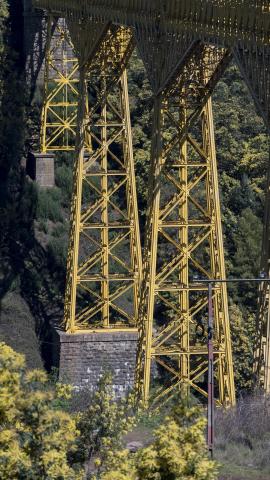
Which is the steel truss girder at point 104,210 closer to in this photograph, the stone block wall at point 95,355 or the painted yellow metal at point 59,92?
the stone block wall at point 95,355

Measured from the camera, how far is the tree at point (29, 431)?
17312mm

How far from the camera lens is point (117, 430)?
1950 centimetres

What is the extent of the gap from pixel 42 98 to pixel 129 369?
1026 centimetres

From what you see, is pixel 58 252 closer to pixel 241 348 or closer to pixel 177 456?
pixel 241 348

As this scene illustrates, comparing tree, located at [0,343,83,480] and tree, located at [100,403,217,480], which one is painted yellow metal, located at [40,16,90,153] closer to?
tree, located at [0,343,83,480]

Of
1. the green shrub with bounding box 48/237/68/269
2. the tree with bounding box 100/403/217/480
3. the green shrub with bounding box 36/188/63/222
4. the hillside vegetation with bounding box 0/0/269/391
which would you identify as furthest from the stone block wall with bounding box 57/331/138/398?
the tree with bounding box 100/403/217/480

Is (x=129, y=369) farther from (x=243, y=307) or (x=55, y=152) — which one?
(x=55, y=152)

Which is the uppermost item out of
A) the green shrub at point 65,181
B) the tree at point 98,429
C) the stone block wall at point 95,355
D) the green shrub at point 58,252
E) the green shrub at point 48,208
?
the green shrub at point 65,181

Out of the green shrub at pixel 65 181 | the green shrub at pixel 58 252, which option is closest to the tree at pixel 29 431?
the green shrub at pixel 58 252

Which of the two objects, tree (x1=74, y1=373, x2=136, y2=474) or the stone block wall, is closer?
tree (x1=74, y1=373, x2=136, y2=474)

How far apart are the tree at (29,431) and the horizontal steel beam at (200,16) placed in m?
8.36

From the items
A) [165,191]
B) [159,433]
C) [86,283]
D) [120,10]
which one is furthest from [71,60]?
[159,433]

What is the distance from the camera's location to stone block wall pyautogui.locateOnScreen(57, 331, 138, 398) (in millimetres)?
38594

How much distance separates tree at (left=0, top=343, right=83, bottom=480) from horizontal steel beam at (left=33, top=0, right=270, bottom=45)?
836 centimetres
